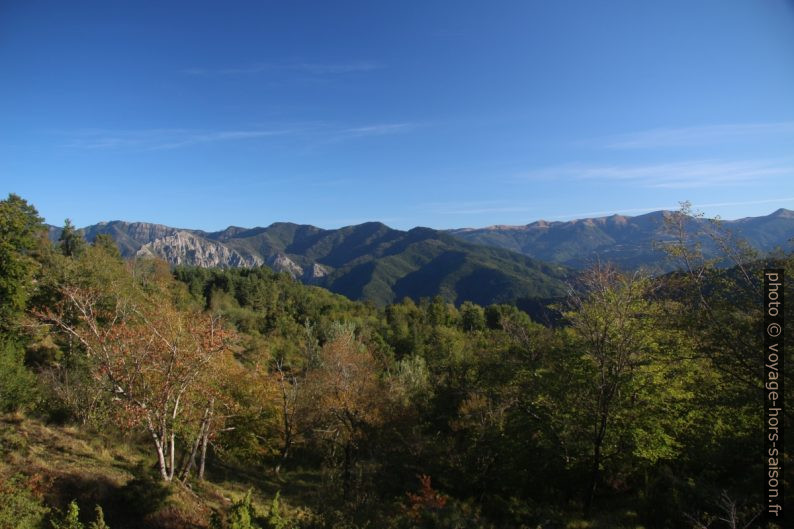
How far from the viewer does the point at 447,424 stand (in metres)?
27.3

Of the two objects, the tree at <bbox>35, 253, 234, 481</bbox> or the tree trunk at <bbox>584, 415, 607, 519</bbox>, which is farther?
the tree trunk at <bbox>584, 415, 607, 519</bbox>

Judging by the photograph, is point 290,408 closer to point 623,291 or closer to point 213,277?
point 623,291

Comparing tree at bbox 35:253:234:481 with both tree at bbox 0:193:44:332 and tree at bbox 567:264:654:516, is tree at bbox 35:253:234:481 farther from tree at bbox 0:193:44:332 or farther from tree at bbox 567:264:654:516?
tree at bbox 0:193:44:332

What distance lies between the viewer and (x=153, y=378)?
631 inches

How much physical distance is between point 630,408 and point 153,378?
19.2 m

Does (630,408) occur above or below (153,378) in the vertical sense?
below

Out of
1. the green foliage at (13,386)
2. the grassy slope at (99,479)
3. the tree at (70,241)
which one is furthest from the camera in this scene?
the tree at (70,241)

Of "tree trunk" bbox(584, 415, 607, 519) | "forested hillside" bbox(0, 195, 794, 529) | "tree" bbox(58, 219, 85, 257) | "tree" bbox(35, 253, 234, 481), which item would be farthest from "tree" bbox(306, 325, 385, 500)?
"tree" bbox(58, 219, 85, 257)

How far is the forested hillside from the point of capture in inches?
489

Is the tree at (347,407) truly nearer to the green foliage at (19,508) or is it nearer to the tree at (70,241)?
the green foliage at (19,508)

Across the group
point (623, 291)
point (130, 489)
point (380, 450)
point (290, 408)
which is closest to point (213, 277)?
point (290, 408)

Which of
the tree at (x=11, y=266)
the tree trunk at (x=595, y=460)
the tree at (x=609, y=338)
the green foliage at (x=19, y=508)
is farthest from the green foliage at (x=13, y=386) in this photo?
the tree at (x=609, y=338)

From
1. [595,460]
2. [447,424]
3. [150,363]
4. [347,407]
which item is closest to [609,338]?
[595,460]

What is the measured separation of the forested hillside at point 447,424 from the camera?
12.4 m
